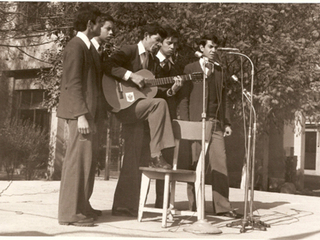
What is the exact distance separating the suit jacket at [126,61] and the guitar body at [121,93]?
0.10 metres

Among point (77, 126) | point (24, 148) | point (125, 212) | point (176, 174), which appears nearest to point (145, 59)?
point (77, 126)

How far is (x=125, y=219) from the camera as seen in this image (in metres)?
4.82

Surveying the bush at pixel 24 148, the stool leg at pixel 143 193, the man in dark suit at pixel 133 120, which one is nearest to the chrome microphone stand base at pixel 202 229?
the stool leg at pixel 143 193

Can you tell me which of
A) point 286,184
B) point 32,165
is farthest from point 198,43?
point 286,184

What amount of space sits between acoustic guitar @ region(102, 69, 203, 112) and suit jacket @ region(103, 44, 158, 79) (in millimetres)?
106

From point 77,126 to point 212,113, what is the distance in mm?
1714

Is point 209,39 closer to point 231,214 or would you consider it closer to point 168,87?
point 168,87

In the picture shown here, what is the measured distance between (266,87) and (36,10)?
362 centimetres

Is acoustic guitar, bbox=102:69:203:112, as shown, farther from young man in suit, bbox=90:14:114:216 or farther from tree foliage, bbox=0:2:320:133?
tree foliage, bbox=0:2:320:133

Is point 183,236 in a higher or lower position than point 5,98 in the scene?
lower

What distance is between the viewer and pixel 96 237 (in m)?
3.96

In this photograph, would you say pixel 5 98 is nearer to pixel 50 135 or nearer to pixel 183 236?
pixel 50 135

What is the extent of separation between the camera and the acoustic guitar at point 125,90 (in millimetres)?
4832

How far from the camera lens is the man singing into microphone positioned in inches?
214
